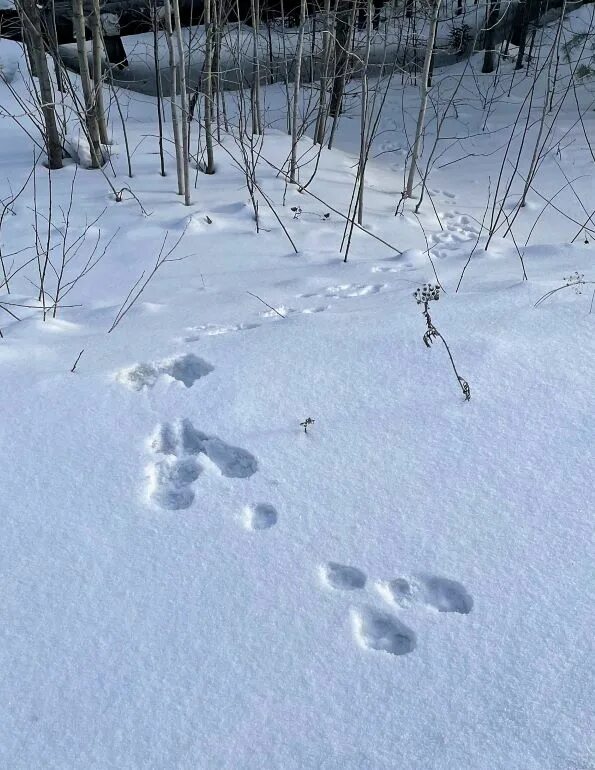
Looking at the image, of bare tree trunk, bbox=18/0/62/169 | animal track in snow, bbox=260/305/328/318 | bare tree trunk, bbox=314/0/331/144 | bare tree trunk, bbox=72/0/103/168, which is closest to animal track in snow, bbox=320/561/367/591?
animal track in snow, bbox=260/305/328/318

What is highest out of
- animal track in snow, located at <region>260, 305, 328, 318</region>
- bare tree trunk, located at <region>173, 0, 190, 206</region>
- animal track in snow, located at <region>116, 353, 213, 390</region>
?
bare tree trunk, located at <region>173, 0, 190, 206</region>

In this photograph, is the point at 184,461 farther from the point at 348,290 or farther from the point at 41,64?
the point at 41,64

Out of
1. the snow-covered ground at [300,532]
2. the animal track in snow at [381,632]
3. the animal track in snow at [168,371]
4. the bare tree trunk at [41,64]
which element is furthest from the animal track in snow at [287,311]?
the bare tree trunk at [41,64]

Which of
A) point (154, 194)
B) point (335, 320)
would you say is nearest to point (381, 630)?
point (335, 320)

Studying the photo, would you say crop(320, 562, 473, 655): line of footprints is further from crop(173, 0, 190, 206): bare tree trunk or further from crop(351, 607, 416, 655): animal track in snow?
crop(173, 0, 190, 206): bare tree trunk

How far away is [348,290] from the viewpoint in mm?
3129

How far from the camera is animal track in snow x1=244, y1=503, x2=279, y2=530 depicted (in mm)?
1585

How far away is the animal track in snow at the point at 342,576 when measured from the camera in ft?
4.72

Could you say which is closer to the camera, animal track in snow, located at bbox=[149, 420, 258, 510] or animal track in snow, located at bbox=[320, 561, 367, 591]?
animal track in snow, located at bbox=[320, 561, 367, 591]

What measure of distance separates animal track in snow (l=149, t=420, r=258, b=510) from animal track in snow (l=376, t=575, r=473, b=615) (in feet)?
1.72

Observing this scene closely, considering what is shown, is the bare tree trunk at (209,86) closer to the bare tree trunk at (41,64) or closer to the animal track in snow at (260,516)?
the bare tree trunk at (41,64)

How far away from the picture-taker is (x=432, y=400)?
77.2 inches

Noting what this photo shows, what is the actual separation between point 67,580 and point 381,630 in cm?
75

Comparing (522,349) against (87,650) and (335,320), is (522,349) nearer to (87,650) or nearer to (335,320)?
(335,320)
